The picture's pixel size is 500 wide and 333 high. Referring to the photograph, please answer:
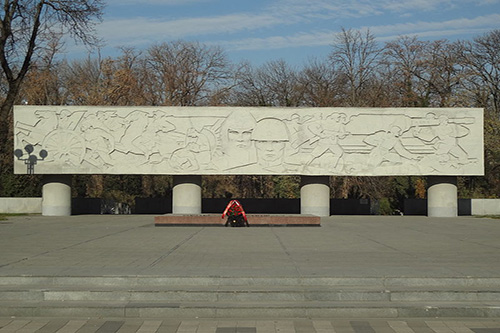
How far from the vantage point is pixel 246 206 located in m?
43.8

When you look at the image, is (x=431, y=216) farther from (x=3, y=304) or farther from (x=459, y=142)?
(x=3, y=304)

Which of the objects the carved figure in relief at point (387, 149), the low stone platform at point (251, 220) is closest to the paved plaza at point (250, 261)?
the low stone platform at point (251, 220)

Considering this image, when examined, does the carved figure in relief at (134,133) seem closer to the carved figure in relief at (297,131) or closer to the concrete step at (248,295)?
the carved figure in relief at (297,131)

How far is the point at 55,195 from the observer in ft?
113

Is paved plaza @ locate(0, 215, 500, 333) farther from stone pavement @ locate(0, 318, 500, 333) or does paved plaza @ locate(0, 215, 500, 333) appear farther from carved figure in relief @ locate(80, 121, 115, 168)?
carved figure in relief @ locate(80, 121, 115, 168)

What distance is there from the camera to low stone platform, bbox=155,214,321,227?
26.2 m

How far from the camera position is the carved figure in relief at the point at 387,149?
34.1 meters

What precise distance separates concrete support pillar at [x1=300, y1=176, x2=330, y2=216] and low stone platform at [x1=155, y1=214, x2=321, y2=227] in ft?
26.8

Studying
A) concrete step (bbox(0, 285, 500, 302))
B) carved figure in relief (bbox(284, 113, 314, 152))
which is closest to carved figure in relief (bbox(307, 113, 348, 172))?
carved figure in relief (bbox(284, 113, 314, 152))

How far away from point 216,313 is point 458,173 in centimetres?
2777

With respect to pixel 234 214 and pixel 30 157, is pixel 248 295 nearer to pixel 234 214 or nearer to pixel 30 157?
pixel 234 214

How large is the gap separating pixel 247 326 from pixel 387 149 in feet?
87.5

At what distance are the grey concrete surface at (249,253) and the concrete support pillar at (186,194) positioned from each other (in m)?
12.0

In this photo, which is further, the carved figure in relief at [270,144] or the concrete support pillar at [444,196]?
the concrete support pillar at [444,196]
